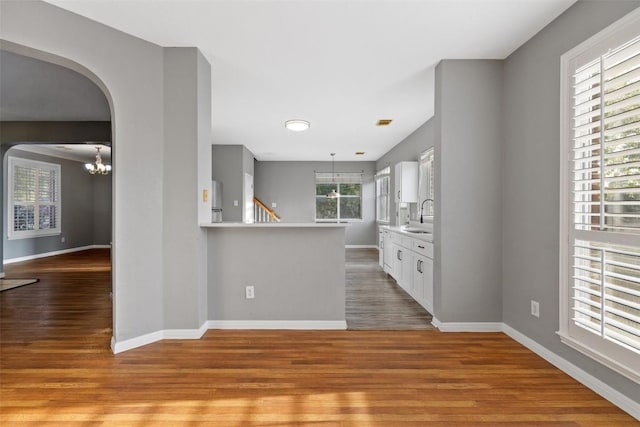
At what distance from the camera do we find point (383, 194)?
9.30 meters

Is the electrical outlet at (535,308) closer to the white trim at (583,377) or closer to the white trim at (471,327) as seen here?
the white trim at (583,377)

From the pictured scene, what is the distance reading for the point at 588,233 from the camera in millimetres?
2260

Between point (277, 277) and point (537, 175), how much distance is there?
2477 millimetres

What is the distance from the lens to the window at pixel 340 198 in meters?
10.1

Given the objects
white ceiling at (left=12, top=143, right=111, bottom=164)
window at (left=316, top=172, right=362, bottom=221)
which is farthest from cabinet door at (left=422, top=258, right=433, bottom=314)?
white ceiling at (left=12, top=143, right=111, bottom=164)

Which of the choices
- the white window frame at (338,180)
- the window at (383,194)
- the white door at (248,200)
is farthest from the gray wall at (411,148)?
the white door at (248,200)

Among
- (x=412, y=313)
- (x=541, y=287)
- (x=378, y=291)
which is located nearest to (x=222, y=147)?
(x=378, y=291)

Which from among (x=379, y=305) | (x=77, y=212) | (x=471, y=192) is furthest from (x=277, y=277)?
(x=77, y=212)

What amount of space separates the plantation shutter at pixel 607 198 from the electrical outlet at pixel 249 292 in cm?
265

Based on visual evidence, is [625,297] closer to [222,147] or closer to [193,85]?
[193,85]

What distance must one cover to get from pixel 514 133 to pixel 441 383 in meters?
2.26

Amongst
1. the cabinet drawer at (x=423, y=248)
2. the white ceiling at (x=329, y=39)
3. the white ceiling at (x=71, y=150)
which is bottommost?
the cabinet drawer at (x=423, y=248)

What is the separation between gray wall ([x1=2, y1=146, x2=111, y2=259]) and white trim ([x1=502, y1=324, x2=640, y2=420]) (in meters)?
9.60

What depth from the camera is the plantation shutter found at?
1932 mm
